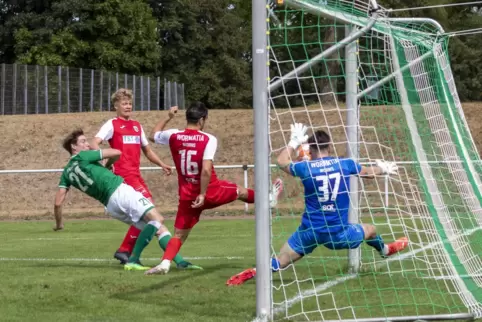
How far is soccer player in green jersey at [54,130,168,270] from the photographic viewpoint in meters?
10.1

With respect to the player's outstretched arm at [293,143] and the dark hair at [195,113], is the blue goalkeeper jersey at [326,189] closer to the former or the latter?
the player's outstretched arm at [293,143]

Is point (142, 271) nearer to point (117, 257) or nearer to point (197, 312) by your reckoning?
point (117, 257)

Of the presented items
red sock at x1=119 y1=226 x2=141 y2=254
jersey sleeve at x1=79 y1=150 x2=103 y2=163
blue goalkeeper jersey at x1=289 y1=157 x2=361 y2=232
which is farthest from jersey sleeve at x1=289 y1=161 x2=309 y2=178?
red sock at x1=119 y1=226 x2=141 y2=254

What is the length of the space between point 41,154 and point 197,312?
82.8 feet

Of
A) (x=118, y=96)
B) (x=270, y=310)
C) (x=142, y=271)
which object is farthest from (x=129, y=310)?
(x=118, y=96)

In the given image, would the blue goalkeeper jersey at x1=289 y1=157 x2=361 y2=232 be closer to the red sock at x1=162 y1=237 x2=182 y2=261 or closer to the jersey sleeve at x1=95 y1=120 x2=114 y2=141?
the red sock at x1=162 y1=237 x2=182 y2=261

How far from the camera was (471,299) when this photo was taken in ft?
23.9

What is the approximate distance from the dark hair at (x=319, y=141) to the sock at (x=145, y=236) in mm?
2756

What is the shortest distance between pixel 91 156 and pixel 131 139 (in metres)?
1.22

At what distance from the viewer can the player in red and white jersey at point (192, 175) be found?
948 centimetres

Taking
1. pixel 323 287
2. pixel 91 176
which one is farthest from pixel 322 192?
pixel 91 176

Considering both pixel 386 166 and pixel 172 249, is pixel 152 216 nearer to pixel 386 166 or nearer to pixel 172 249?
pixel 172 249

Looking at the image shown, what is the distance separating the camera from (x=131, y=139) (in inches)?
442

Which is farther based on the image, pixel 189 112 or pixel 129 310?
pixel 189 112
